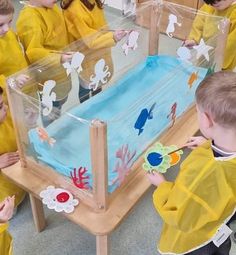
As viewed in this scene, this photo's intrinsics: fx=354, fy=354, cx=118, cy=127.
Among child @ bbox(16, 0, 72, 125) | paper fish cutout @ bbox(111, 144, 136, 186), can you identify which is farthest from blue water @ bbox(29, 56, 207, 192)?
child @ bbox(16, 0, 72, 125)

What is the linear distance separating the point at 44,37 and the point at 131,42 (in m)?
0.41

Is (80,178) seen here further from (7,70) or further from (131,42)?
(131,42)

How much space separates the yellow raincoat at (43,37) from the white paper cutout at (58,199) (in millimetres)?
415

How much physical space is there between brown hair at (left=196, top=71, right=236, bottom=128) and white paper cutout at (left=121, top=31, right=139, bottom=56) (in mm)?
869

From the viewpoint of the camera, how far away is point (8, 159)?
1289 millimetres

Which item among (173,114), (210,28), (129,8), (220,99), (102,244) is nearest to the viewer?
(220,99)

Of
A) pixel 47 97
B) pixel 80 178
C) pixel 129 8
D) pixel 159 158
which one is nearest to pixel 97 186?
pixel 80 178

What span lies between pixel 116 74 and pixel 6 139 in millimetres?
595

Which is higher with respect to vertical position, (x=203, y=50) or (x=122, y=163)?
(x=203, y=50)

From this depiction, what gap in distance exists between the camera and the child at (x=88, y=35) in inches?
61.0

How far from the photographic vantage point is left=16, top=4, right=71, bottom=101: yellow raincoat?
142 centimetres

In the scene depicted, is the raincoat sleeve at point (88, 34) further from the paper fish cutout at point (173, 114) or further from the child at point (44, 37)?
the paper fish cutout at point (173, 114)

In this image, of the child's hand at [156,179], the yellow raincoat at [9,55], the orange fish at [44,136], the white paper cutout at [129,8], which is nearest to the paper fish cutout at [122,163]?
the child's hand at [156,179]

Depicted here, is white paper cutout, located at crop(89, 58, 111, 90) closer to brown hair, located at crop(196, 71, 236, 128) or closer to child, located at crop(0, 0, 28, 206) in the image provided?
child, located at crop(0, 0, 28, 206)
